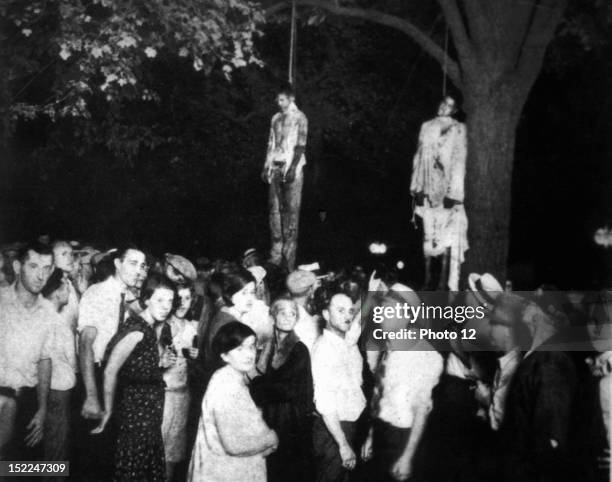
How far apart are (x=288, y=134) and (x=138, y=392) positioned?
11.0 feet

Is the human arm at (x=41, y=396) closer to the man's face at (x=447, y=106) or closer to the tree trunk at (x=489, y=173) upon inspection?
the tree trunk at (x=489, y=173)

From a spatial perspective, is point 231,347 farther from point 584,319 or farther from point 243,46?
point 243,46

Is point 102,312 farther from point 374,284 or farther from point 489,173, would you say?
point 489,173

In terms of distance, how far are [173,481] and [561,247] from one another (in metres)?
6.00

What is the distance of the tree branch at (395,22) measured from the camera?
24.9 ft

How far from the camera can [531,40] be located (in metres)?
7.49

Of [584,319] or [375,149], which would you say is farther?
[375,149]

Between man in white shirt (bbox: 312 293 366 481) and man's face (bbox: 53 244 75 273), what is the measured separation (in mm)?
1816

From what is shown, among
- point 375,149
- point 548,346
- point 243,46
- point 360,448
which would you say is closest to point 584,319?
point 548,346

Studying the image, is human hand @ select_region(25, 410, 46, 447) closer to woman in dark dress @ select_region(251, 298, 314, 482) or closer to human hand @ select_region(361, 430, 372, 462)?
woman in dark dress @ select_region(251, 298, 314, 482)

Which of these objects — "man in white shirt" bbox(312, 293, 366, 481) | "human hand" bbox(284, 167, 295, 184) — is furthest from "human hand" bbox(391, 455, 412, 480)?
"human hand" bbox(284, 167, 295, 184)

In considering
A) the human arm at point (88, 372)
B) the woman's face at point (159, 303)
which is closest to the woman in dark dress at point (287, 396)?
the woman's face at point (159, 303)

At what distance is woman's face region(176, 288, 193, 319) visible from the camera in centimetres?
475

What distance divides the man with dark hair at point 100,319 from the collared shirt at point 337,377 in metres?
1.24
